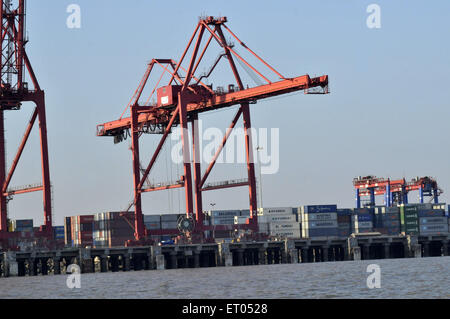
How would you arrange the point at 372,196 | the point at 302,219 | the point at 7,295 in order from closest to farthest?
the point at 7,295 < the point at 302,219 < the point at 372,196

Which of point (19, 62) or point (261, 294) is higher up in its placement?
point (19, 62)

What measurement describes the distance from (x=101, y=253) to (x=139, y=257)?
5.33 metres

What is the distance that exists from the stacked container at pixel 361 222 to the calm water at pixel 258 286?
66221 millimetres

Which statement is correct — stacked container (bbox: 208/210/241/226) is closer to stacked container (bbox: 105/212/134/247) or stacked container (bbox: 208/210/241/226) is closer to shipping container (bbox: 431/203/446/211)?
stacked container (bbox: 105/212/134/247)

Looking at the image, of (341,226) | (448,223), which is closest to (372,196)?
(448,223)

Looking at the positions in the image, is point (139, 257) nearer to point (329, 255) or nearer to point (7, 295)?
point (329, 255)

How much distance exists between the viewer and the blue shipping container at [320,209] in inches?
5330

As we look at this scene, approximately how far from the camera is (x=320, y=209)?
448ft

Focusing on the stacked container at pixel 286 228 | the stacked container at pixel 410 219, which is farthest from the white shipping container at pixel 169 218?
the stacked container at pixel 410 219

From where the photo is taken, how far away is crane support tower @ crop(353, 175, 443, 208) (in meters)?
167

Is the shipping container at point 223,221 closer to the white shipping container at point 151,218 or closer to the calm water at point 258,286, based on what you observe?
the white shipping container at point 151,218

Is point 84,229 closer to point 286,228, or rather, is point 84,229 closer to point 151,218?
point 151,218
